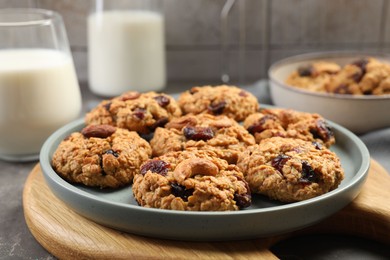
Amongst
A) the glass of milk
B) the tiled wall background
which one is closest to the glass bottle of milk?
the tiled wall background

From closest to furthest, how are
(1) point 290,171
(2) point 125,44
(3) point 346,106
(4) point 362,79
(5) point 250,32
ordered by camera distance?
1. (1) point 290,171
2. (3) point 346,106
3. (4) point 362,79
4. (2) point 125,44
5. (5) point 250,32

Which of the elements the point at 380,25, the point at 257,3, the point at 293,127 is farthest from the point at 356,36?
the point at 293,127

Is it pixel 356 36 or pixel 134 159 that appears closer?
pixel 134 159

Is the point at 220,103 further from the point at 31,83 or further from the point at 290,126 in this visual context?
the point at 31,83

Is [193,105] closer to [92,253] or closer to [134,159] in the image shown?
[134,159]

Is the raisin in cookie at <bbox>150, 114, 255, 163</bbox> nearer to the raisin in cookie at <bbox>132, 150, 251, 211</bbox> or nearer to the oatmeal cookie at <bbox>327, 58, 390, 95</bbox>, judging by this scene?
the raisin in cookie at <bbox>132, 150, 251, 211</bbox>

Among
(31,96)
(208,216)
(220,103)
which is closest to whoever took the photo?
(208,216)

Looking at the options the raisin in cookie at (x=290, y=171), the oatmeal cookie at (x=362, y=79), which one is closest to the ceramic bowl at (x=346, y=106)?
the oatmeal cookie at (x=362, y=79)

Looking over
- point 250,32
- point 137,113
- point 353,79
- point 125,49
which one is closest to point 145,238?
point 137,113
